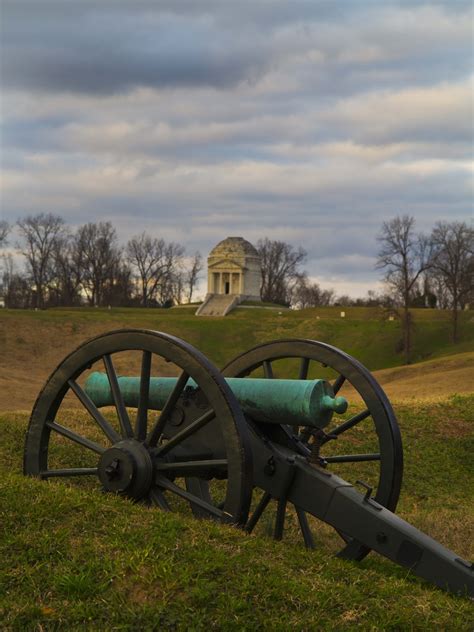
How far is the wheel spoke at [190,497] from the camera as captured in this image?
580cm

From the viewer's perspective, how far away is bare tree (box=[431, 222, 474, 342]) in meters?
50.3

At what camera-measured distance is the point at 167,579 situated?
468 centimetres

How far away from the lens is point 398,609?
15.6 feet

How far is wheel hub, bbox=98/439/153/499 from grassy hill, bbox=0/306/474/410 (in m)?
33.8

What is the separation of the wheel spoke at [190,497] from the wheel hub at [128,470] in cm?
9

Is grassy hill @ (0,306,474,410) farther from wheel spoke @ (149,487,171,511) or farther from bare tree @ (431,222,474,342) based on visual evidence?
wheel spoke @ (149,487,171,511)

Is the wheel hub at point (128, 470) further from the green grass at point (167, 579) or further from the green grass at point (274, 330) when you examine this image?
the green grass at point (274, 330)

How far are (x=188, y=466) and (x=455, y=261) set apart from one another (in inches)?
1894

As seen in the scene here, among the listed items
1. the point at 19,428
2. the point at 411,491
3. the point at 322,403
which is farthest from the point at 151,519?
the point at 411,491

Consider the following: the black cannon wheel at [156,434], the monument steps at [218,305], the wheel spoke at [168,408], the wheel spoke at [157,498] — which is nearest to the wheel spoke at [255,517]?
the black cannon wheel at [156,434]

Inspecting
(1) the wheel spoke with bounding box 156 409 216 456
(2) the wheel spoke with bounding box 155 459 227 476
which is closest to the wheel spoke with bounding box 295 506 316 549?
→ (2) the wheel spoke with bounding box 155 459 227 476

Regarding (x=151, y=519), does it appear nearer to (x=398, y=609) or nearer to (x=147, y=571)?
(x=147, y=571)

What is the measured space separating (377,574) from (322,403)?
127 cm

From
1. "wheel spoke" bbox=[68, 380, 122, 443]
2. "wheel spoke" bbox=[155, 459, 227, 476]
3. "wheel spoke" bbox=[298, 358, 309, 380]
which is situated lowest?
"wheel spoke" bbox=[155, 459, 227, 476]
